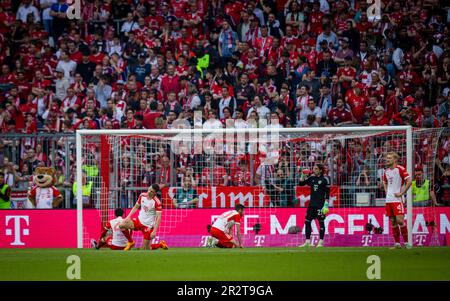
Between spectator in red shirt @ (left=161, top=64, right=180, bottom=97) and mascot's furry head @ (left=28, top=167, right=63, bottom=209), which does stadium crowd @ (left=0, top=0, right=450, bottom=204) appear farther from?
mascot's furry head @ (left=28, top=167, right=63, bottom=209)

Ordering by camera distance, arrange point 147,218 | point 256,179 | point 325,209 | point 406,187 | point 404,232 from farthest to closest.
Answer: point 256,179 → point 325,209 → point 147,218 → point 404,232 → point 406,187

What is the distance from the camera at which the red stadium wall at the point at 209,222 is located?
842 inches

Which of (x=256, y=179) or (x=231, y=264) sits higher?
(x=256, y=179)

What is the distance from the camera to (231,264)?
15438 mm

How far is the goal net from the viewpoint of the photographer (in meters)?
21.5

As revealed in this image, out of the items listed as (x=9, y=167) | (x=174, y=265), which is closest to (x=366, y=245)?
(x=174, y=265)

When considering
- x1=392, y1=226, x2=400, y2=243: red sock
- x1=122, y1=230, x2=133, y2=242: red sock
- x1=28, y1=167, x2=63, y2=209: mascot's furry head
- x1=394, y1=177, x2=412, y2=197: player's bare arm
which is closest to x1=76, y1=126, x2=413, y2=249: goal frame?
x1=392, y1=226, x2=400, y2=243: red sock

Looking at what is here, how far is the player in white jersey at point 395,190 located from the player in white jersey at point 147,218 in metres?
4.87

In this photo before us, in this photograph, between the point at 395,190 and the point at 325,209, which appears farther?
the point at 325,209

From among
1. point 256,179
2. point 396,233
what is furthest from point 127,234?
point 396,233

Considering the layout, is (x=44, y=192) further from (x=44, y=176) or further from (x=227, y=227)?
(x=227, y=227)

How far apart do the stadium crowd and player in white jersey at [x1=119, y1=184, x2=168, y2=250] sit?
222cm

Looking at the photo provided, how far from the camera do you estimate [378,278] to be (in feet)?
43.0

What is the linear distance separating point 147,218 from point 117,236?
79cm
